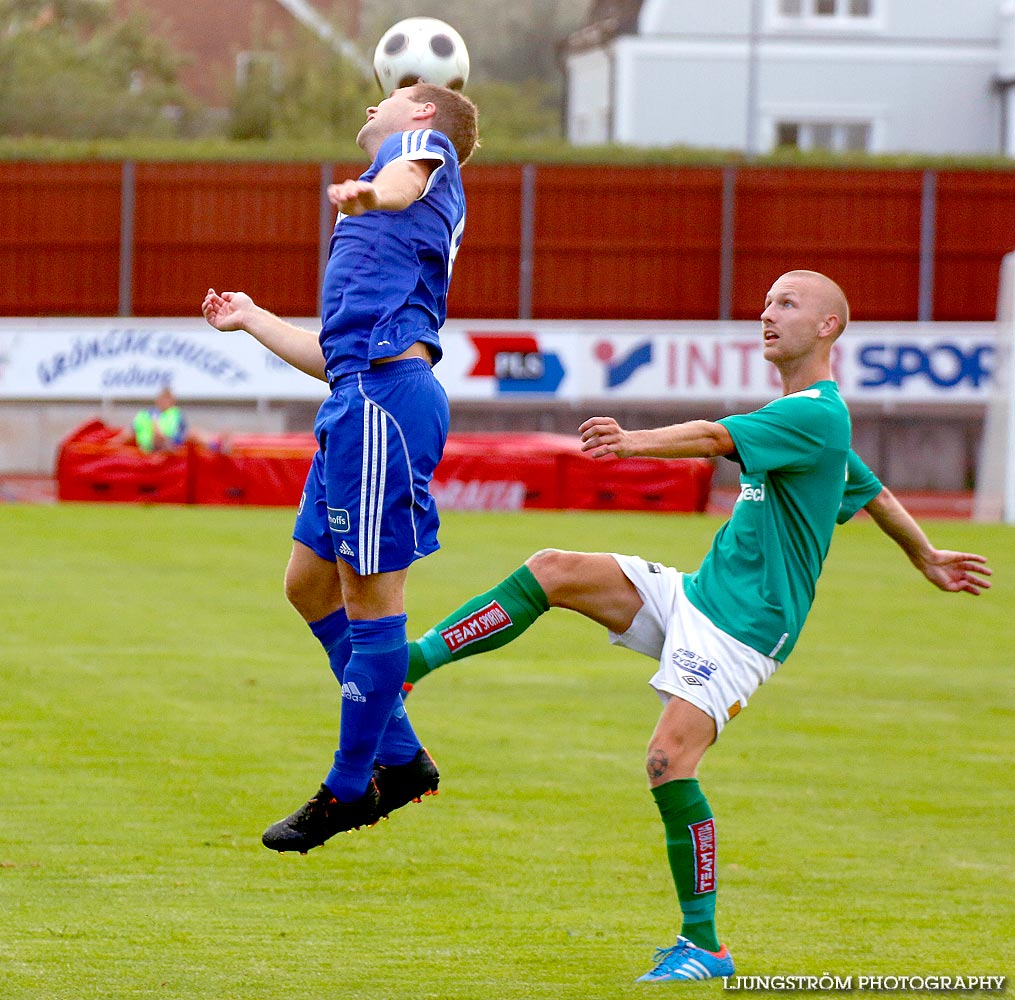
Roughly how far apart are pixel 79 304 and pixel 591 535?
14.4 metres

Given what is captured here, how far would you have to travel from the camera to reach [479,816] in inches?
346

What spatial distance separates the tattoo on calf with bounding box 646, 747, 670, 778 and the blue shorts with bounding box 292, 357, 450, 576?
3.32 feet

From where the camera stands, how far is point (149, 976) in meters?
6.08

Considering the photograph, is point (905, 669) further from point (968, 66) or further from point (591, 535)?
point (968, 66)

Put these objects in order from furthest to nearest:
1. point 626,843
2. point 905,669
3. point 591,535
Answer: point 591,535, point 905,669, point 626,843

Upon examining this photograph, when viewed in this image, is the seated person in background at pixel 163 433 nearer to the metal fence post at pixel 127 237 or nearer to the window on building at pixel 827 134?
the metal fence post at pixel 127 237

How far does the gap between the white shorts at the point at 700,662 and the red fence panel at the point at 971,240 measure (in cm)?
2764

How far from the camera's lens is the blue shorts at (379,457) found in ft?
18.6

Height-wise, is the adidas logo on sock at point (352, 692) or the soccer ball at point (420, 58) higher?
the soccer ball at point (420, 58)

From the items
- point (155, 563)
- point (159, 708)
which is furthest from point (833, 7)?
point (159, 708)

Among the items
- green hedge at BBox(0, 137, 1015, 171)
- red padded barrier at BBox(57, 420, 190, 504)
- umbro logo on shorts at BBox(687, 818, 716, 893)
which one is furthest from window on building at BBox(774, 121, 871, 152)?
umbro logo on shorts at BBox(687, 818, 716, 893)

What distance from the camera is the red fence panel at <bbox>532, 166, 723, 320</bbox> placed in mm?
32312

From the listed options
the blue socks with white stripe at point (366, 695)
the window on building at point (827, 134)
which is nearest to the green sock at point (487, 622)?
the blue socks with white stripe at point (366, 695)

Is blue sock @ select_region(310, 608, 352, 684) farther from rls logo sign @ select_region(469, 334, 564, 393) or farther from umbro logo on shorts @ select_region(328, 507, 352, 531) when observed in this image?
rls logo sign @ select_region(469, 334, 564, 393)
